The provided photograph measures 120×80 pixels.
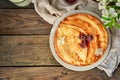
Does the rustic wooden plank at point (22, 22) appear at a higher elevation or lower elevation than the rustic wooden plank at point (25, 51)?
higher

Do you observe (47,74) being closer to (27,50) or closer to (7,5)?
(27,50)

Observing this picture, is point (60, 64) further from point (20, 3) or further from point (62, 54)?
point (20, 3)

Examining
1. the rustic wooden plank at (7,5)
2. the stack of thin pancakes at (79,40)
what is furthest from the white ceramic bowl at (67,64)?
the rustic wooden plank at (7,5)

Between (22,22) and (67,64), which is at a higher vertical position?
(22,22)

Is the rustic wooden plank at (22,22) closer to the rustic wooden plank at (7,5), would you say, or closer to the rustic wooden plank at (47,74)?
the rustic wooden plank at (7,5)

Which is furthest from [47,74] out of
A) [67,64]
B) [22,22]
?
[22,22]

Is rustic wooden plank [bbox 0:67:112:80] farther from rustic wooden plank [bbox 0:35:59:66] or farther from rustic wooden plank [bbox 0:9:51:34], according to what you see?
rustic wooden plank [bbox 0:9:51:34]
